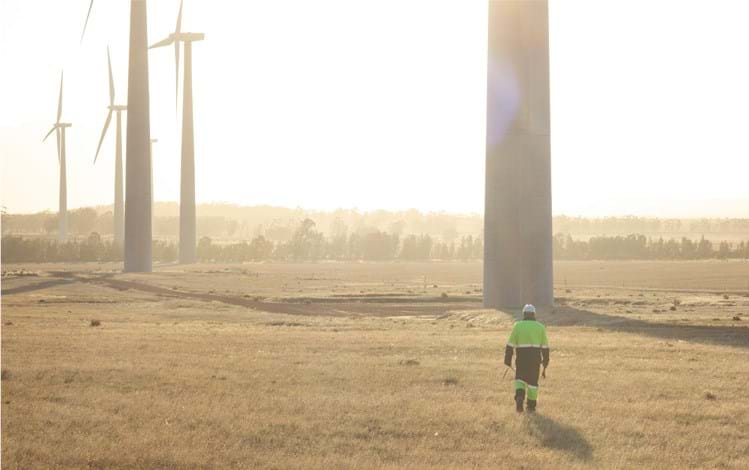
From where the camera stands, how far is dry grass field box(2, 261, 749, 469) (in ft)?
59.9

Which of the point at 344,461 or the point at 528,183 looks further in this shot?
the point at 528,183

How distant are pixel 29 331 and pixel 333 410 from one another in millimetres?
21675

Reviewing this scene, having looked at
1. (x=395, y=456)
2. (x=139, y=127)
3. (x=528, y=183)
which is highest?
(x=139, y=127)

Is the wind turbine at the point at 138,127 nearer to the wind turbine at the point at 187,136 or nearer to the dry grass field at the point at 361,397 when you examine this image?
the wind turbine at the point at 187,136

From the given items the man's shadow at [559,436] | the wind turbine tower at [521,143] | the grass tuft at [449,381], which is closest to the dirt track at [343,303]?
the wind turbine tower at [521,143]

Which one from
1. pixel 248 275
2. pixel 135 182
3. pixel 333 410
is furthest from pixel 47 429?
pixel 248 275

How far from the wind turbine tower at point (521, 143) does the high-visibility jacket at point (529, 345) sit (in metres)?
37.6

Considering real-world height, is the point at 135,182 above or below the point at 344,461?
above

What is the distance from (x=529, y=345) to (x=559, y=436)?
270 cm

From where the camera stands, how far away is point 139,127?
103188mm

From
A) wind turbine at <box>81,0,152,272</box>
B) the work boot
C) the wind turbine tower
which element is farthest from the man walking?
wind turbine at <box>81,0,152,272</box>

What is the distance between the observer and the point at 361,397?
23641mm

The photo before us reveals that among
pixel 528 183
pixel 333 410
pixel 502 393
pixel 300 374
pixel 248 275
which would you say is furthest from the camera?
pixel 248 275

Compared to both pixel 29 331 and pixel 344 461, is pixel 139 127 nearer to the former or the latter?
pixel 29 331
